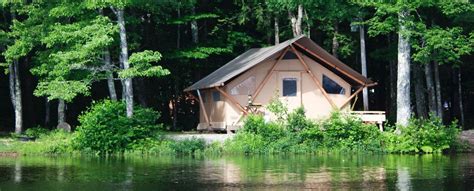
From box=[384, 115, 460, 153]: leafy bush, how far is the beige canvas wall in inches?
277

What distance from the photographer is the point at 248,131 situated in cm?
3378

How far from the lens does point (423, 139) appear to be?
32.1 m

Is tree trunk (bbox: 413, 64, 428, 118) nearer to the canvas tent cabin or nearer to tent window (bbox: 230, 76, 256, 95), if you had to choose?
the canvas tent cabin

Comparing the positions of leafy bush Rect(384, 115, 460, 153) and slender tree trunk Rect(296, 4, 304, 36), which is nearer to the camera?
leafy bush Rect(384, 115, 460, 153)

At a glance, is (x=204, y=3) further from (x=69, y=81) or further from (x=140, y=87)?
(x=69, y=81)

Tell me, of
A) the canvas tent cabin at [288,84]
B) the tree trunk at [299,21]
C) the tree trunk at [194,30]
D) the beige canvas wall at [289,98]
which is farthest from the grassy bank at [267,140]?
the tree trunk at [194,30]

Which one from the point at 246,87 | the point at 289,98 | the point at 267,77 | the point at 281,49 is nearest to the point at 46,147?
the point at 246,87

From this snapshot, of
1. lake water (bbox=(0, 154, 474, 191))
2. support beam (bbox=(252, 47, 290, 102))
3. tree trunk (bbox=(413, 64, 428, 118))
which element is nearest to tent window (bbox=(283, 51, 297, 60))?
support beam (bbox=(252, 47, 290, 102))

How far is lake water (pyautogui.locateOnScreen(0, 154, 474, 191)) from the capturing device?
64.6 feet

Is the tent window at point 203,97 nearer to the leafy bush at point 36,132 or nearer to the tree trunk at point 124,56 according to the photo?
the tree trunk at point 124,56

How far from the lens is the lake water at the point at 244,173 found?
19688 mm

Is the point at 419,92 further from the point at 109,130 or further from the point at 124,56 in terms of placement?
the point at 109,130

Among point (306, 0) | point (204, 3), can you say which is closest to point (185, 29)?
point (204, 3)

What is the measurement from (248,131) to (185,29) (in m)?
17.8
